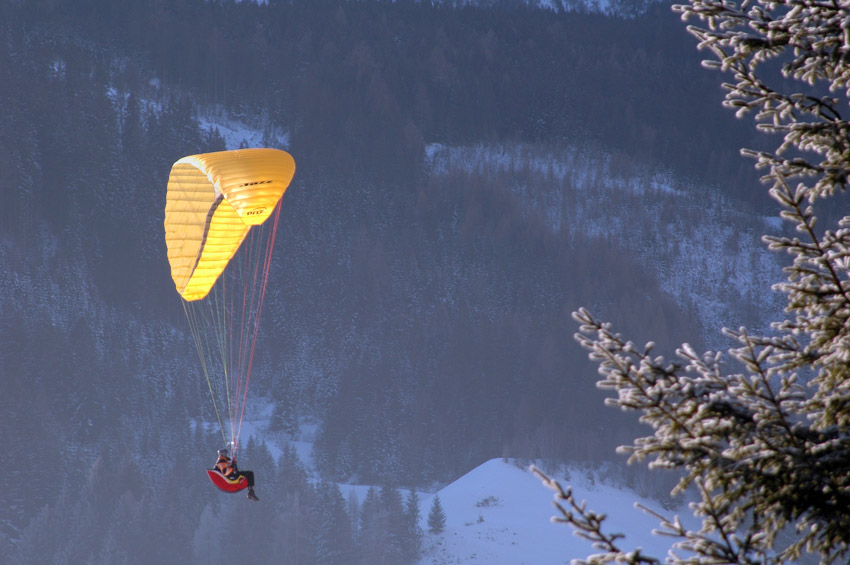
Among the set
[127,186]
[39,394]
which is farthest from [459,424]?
[127,186]

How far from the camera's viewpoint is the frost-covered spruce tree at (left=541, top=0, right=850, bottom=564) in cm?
392

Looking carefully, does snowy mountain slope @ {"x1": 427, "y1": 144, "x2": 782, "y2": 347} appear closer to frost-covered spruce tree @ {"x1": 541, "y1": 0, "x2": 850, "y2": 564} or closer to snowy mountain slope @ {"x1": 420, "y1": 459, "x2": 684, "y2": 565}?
snowy mountain slope @ {"x1": 420, "y1": 459, "x2": 684, "y2": 565}

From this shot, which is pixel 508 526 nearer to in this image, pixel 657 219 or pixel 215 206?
pixel 215 206

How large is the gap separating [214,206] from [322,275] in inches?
5129

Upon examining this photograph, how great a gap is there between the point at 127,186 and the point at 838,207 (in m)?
132

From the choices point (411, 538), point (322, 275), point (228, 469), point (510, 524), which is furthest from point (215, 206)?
point (322, 275)

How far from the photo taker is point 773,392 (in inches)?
159

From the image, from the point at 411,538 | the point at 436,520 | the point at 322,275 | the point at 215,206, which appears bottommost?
the point at 322,275

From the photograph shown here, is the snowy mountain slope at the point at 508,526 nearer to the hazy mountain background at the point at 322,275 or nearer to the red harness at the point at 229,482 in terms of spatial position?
the hazy mountain background at the point at 322,275

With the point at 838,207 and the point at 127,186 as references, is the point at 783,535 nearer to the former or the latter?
the point at 127,186

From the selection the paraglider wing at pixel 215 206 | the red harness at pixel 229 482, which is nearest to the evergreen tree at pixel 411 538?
the paraglider wing at pixel 215 206

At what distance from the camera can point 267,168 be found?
15.4m

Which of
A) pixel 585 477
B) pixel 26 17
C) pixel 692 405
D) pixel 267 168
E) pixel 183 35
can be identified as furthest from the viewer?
pixel 183 35

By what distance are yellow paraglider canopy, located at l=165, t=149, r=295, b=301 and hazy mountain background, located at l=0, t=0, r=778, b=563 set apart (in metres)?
47.6
